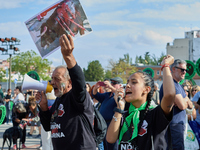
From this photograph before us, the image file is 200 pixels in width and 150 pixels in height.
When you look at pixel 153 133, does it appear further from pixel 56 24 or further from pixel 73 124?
pixel 56 24

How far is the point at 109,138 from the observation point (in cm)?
287

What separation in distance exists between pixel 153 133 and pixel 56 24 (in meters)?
1.66

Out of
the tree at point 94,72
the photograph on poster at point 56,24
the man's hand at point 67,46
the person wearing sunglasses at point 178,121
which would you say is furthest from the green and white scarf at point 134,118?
the tree at point 94,72

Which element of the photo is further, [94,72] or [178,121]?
[94,72]

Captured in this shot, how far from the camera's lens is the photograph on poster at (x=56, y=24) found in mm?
3334

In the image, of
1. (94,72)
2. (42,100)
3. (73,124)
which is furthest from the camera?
(94,72)

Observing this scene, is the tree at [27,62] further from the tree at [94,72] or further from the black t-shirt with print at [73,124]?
the black t-shirt with print at [73,124]

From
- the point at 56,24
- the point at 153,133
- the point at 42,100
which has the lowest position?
the point at 153,133

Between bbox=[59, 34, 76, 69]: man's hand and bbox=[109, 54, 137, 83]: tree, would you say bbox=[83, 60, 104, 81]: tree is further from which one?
bbox=[59, 34, 76, 69]: man's hand

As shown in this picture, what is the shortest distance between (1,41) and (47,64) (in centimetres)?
3117

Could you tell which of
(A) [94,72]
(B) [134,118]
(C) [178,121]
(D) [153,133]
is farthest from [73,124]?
(A) [94,72]

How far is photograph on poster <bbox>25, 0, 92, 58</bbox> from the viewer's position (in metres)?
3.33

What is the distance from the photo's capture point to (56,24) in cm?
342

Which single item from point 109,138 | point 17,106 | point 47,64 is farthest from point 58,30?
point 47,64
